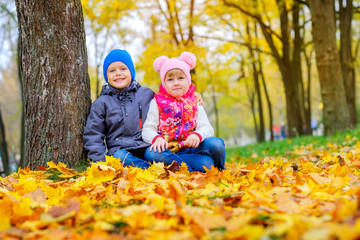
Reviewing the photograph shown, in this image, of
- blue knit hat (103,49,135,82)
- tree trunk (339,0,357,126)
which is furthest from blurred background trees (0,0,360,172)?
blue knit hat (103,49,135,82)

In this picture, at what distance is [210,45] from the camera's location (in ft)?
46.4

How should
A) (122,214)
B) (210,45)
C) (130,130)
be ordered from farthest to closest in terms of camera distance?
1. (210,45)
2. (130,130)
3. (122,214)

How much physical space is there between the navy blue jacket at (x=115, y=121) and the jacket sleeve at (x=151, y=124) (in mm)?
87

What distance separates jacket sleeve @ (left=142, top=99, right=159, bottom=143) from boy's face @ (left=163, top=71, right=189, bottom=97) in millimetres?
220

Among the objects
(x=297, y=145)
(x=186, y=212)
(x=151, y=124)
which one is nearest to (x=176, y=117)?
(x=151, y=124)

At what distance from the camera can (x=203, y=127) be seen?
10.2 feet

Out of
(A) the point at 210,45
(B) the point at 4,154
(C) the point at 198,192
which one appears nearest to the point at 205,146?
(C) the point at 198,192

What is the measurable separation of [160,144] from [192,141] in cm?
30

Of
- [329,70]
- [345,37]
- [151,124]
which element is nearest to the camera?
[151,124]

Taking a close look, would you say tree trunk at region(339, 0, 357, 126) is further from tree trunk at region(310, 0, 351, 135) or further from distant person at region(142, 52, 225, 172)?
distant person at region(142, 52, 225, 172)

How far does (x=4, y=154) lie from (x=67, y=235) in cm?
862

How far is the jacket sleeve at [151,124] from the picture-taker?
3023 millimetres

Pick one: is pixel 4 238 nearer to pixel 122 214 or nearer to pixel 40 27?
pixel 122 214

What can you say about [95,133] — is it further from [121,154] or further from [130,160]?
[130,160]
